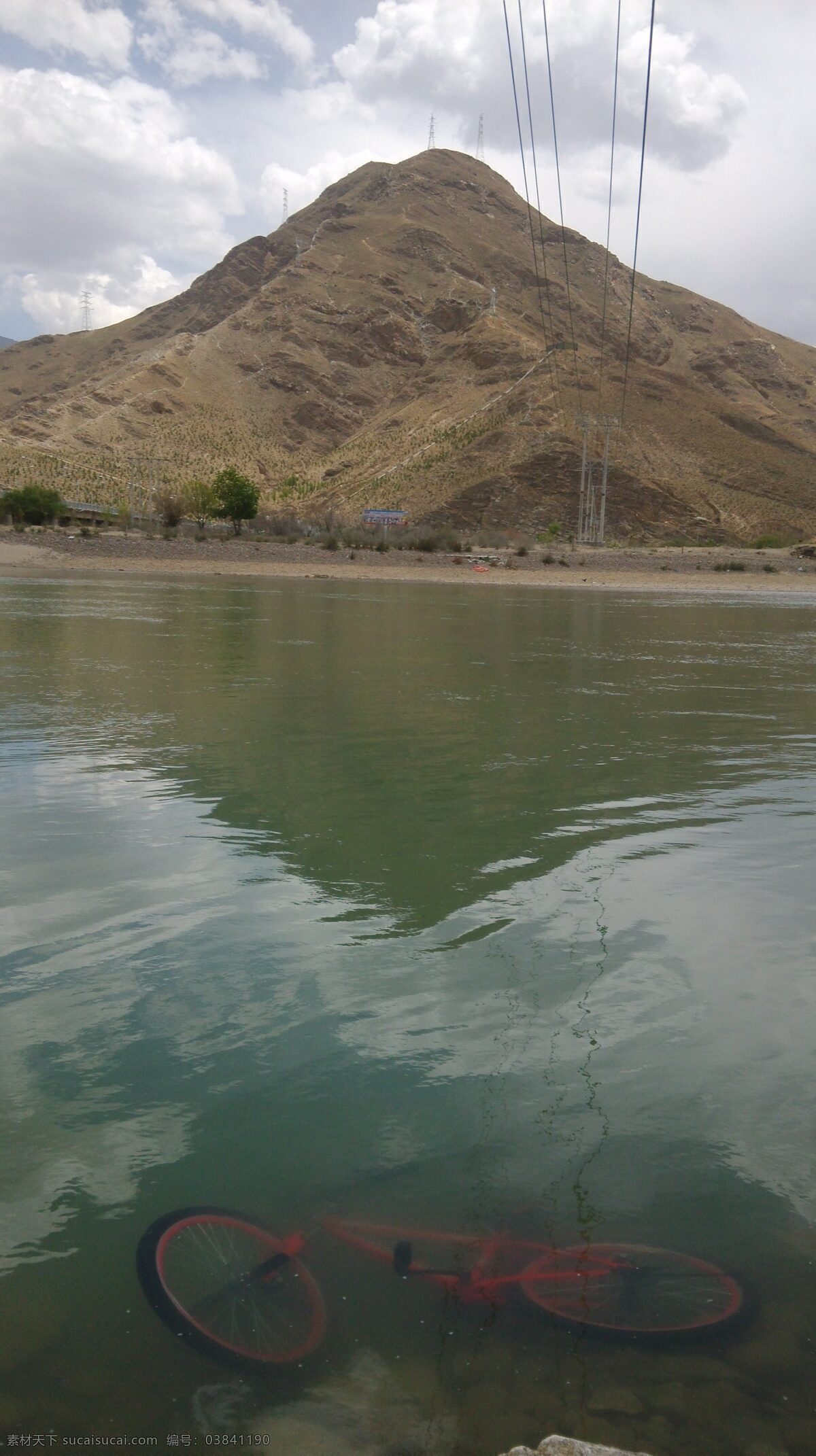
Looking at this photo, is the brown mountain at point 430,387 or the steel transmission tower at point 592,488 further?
the brown mountain at point 430,387

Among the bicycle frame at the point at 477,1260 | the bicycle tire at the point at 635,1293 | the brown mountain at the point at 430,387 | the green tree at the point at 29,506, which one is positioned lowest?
the bicycle tire at the point at 635,1293

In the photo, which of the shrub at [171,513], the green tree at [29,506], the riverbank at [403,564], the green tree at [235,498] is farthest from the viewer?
the green tree at [235,498]

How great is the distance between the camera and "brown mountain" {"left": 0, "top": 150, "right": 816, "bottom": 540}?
9769 cm

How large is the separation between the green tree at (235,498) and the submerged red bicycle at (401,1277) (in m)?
78.1

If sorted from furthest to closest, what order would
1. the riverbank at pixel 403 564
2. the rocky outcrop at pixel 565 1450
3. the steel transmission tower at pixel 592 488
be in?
the steel transmission tower at pixel 592 488 < the riverbank at pixel 403 564 < the rocky outcrop at pixel 565 1450

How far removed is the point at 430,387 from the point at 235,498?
55624mm

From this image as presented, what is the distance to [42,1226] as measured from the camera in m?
3.60

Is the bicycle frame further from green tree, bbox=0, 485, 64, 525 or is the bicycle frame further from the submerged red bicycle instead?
green tree, bbox=0, 485, 64, 525

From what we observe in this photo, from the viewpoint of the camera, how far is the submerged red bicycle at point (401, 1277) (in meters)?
3.15

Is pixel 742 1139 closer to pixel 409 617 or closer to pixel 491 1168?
pixel 491 1168

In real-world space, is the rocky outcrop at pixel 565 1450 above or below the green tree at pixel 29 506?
below

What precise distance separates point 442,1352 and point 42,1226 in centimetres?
148

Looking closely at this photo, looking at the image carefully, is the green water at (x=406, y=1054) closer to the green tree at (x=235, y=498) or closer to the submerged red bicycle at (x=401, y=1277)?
the submerged red bicycle at (x=401, y=1277)

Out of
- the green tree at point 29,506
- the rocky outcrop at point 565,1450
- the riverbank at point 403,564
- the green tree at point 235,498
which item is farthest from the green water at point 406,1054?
the green tree at point 235,498
